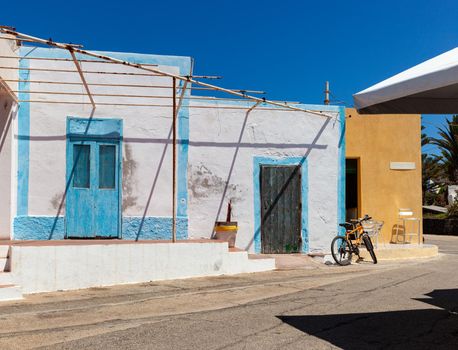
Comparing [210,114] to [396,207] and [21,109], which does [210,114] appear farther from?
[396,207]

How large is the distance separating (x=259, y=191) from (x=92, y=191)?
398cm

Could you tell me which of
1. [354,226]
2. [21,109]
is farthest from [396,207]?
[21,109]

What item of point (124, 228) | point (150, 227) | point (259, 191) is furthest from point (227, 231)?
point (124, 228)

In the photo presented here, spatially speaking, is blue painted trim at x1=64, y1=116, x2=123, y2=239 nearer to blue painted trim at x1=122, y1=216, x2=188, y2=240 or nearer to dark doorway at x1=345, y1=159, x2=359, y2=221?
blue painted trim at x1=122, y1=216, x2=188, y2=240

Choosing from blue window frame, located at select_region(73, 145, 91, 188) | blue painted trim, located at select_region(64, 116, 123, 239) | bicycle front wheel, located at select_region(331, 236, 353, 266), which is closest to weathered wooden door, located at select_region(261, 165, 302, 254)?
bicycle front wheel, located at select_region(331, 236, 353, 266)

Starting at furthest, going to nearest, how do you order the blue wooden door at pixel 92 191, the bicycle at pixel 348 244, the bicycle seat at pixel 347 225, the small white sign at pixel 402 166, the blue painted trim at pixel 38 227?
the small white sign at pixel 402 166 → the bicycle seat at pixel 347 225 → the bicycle at pixel 348 244 → the blue wooden door at pixel 92 191 → the blue painted trim at pixel 38 227

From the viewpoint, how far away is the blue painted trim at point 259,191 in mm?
13445

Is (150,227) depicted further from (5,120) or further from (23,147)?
(5,120)

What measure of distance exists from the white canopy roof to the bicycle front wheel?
701cm

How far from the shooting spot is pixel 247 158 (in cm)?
1352

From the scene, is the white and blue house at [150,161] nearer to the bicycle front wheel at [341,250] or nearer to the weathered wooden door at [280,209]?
the weathered wooden door at [280,209]

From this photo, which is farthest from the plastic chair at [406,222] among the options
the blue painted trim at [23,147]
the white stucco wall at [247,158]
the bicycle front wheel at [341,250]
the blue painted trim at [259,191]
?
the blue painted trim at [23,147]

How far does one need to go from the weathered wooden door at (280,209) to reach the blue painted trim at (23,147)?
5450 millimetres

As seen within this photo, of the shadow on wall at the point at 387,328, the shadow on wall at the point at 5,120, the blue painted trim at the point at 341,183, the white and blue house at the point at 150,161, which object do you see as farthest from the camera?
the blue painted trim at the point at 341,183
